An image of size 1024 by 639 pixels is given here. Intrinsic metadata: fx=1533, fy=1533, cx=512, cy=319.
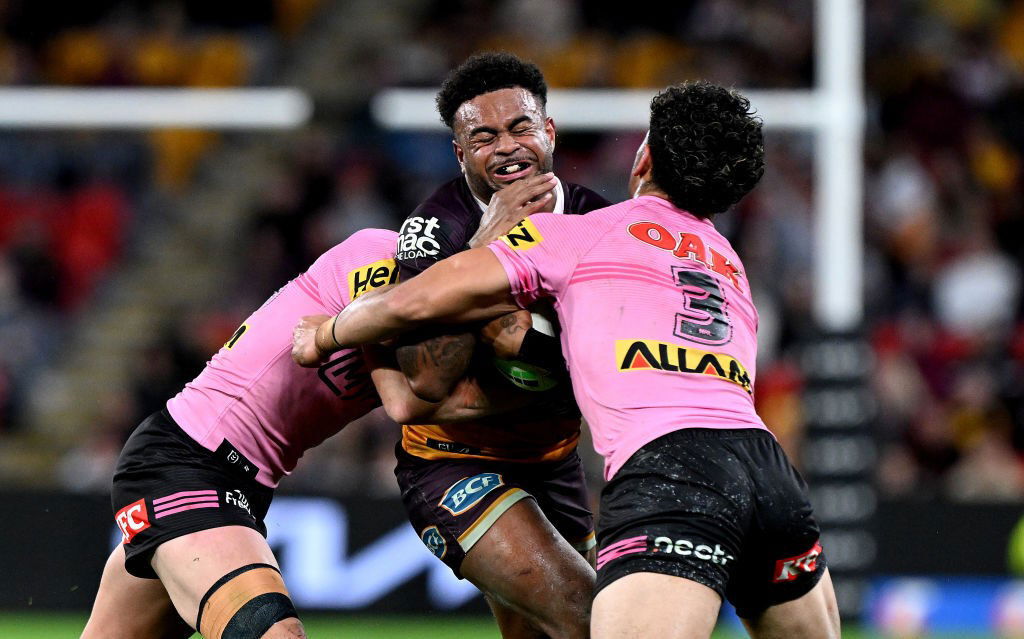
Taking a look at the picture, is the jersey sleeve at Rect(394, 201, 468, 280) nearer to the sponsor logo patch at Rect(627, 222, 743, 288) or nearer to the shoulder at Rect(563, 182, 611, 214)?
the shoulder at Rect(563, 182, 611, 214)

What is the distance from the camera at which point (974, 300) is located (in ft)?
35.3

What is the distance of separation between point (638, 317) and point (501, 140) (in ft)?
3.18

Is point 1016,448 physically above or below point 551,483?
below

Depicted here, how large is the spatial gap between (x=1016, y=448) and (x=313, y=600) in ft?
15.3

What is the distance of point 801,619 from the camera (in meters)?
4.16

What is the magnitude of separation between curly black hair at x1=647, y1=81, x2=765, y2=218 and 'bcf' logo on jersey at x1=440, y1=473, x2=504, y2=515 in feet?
3.45

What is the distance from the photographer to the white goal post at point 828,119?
338 inches

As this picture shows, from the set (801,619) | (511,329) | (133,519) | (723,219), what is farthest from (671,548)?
(723,219)

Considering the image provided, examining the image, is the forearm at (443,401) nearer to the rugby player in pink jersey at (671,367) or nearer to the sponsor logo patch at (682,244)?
the rugby player in pink jersey at (671,367)

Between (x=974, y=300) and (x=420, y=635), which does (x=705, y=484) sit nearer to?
(x=420, y=635)

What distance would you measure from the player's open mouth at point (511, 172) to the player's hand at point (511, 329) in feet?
1.75

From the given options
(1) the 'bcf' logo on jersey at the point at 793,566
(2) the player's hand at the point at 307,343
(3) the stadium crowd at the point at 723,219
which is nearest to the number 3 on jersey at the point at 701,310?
(1) the 'bcf' logo on jersey at the point at 793,566

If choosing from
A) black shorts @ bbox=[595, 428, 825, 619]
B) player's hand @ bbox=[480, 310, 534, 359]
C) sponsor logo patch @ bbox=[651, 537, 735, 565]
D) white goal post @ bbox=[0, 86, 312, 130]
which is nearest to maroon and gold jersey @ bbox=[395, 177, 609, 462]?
player's hand @ bbox=[480, 310, 534, 359]

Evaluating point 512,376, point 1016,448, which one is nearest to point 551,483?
point 512,376
